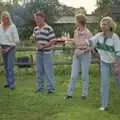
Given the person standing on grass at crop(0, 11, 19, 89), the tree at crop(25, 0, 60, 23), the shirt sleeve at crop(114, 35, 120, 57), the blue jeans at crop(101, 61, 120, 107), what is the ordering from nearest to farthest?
the shirt sleeve at crop(114, 35, 120, 57) → the blue jeans at crop(101, 61, 120, 107) → the person standing on grass at crop(0, 11, 19, 89) → the tree at crop(25, 0, 60, 23)

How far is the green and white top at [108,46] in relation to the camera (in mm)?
8109

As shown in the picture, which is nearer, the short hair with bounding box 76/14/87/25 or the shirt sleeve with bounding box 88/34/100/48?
the shirt sleeve with bounding box 88/34/100/48

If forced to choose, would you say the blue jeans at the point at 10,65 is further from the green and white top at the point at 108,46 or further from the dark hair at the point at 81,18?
the green and white top at the point at 108,46

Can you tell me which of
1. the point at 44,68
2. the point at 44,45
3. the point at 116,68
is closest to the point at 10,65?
the point at 44,68

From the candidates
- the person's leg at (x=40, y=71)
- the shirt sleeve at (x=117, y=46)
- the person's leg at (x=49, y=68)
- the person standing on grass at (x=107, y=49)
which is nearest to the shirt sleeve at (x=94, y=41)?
the person standing on grass at (x=107, y=49)

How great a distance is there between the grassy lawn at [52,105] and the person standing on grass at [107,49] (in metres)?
0.44

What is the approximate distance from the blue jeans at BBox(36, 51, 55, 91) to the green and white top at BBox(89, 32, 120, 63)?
1.88 metres

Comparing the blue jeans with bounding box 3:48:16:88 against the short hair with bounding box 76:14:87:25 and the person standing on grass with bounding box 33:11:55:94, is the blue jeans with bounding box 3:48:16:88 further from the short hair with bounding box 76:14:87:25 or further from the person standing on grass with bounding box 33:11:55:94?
the short hair with bounding box 76:14:87:25

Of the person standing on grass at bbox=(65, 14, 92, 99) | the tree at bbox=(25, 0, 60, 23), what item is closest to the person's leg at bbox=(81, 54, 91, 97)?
the person standing on grass at bbox=(65, 14, 92, 99)

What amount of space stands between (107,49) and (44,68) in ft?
7.31

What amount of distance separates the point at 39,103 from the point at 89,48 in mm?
1357

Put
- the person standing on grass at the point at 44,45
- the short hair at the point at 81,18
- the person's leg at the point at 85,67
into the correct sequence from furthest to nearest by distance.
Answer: the person standing on grass at the point at 44,45 < the person's leg at the point at 85,67 < the short hair at the point at 81,18

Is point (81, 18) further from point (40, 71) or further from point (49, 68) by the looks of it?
point (40, 71)

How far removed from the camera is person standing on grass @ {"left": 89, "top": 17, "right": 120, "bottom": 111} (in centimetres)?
809
